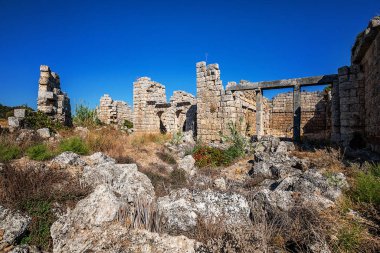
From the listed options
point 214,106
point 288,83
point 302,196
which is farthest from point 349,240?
point 214,106

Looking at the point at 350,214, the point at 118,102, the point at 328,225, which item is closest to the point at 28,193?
the point at 328,225

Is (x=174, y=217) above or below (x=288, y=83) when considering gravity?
below

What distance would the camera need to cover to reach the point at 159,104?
731 inches

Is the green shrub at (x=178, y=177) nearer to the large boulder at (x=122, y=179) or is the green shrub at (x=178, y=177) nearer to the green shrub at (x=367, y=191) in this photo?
the large boulder at (x=122, y=179)

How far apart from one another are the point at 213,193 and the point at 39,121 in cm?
951

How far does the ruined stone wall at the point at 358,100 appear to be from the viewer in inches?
296

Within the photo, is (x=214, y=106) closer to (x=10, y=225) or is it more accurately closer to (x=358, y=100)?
(x=358, y=100)

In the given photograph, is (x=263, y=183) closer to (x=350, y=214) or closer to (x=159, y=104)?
(x=350, y=214)

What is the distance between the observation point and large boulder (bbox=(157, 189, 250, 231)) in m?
3.01

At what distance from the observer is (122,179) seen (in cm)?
463

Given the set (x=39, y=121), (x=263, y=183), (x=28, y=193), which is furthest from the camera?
(x=39, y=121)

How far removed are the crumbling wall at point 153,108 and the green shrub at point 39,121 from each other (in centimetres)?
811

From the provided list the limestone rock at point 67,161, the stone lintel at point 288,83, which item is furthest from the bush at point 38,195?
the stone lintel at point 288,83

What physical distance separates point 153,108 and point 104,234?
16672 millimetres
